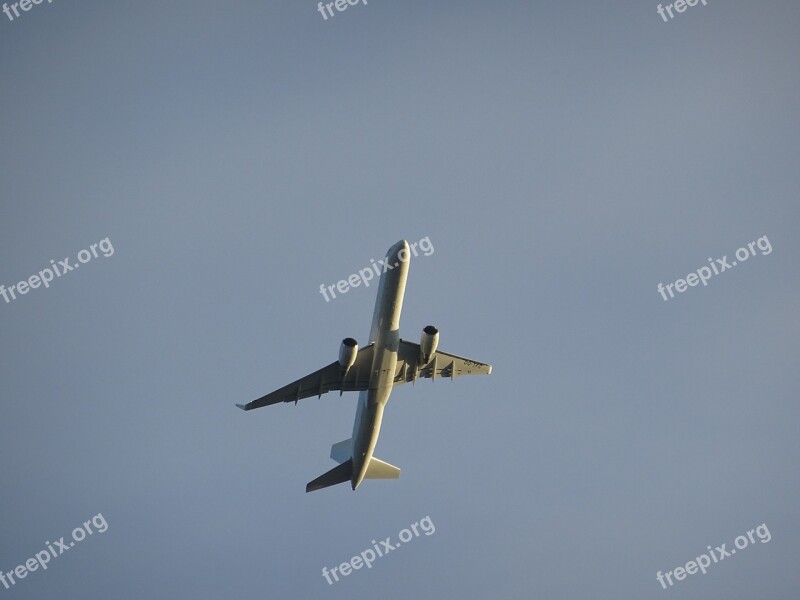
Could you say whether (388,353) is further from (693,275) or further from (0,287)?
(0,287)

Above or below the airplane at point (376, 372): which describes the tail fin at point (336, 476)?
below

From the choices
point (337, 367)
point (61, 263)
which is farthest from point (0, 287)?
point (337, 367)

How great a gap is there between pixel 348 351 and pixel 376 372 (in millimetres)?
2579

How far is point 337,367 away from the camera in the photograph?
46.9 m

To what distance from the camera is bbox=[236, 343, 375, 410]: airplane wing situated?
46.1 meters

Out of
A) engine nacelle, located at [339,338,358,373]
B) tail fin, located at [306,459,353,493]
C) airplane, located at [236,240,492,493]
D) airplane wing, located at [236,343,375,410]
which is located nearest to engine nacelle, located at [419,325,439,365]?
airplane, located at [236,240,492,493]

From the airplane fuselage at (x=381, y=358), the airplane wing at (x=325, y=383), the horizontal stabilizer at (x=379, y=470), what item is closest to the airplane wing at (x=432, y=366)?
the airplane fuselage at (x=381, y=358)

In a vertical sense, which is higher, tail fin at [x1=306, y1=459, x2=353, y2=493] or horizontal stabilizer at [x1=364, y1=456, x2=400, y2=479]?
tail fin at [x1=306, y1=459, x2=353, y2=493]

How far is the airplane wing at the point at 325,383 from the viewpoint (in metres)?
46.1

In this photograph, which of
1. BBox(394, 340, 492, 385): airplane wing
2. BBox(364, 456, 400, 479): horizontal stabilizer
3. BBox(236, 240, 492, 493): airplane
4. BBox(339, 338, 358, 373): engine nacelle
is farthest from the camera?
BBox(364, 456, 400, 479): horizontal stabilizer

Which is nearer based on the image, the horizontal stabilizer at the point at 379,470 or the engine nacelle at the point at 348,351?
the engine nacelle at the point at 348,351

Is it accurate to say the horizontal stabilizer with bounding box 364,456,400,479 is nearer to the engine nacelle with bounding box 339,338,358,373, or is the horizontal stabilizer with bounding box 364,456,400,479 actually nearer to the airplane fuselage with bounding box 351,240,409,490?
the airplane fuselage with bounding box 351,240,409,490

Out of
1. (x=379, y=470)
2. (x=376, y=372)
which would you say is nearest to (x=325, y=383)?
(x=376, y=372)

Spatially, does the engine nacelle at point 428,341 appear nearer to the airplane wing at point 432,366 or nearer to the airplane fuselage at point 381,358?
the airplane wing at point 432,366
